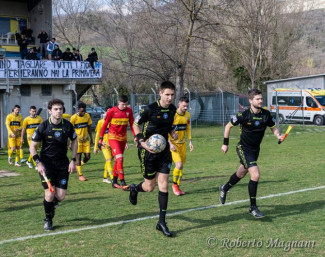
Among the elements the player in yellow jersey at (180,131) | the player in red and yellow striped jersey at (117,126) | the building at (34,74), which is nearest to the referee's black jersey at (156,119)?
the player in yellow jersey at (180,131)

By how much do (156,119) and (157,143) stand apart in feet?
1.42

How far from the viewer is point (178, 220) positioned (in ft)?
25.0

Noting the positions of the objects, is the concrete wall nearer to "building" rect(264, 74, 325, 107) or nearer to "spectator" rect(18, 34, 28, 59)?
"spectator" rect(18, 34, 28, 59)

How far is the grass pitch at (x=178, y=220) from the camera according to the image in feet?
20.2

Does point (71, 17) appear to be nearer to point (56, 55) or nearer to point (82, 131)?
point (56, 55)

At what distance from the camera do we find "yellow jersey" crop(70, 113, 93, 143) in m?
12.8

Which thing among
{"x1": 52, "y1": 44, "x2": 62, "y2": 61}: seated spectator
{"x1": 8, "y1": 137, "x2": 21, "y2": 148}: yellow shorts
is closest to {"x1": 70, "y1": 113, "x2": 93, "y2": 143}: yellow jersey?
{"x1": 8, "y1": 137, "x2": 21, "y2": 148}: yellow shorts

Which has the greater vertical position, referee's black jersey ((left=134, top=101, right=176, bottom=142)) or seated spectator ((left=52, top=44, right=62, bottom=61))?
seated spectator ((left=52, top=44, right=62, bottom=61))

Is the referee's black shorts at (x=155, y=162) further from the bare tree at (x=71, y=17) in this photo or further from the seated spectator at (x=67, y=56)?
the bare tree at (x=71, y=17)

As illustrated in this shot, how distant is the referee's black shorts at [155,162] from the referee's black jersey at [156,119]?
287mm

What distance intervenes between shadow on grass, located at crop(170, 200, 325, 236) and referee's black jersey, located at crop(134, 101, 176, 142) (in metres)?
1.42

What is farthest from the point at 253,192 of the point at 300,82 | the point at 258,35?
the point at 300,82

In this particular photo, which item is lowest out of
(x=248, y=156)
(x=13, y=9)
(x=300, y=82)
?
(x=248, y=156)

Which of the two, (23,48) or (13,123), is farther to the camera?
(23,48)
